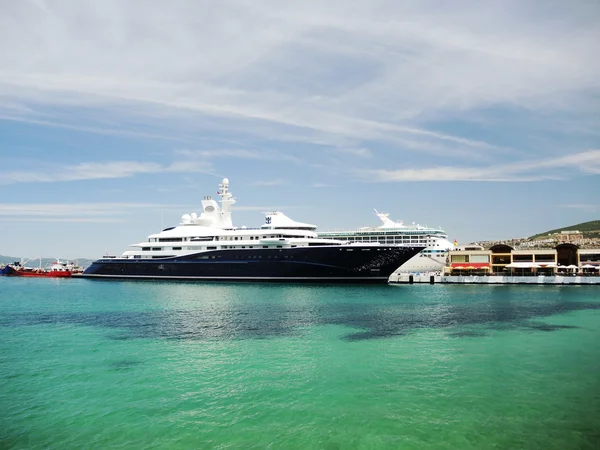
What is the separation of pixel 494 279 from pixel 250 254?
1378 inches

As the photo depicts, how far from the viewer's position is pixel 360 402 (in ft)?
45.4

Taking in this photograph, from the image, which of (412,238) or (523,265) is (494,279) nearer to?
(523,265)


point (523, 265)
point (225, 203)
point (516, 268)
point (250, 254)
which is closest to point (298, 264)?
point (250, 254)

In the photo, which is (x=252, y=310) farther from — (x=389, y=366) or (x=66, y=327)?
(x=389, y=366)

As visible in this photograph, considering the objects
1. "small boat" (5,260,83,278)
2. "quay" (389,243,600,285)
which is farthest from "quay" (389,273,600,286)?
"small boat" (5,260,83,278)

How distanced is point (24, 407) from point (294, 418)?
826cm

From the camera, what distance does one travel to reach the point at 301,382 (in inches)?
621

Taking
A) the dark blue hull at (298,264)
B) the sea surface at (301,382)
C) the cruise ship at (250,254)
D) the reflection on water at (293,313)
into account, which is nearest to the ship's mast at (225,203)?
the cruise ship at (250,254)

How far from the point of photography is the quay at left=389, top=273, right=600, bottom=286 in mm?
62375

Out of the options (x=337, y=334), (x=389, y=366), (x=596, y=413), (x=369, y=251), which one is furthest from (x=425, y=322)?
(x=369, y=251)

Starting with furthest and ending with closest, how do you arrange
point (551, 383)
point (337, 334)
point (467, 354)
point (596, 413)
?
point (337, 334) → point (467, 354) → point (551, 383) → point (596, 413)

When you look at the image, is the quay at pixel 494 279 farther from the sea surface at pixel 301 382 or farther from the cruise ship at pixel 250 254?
the sea surface at pixel 301 382

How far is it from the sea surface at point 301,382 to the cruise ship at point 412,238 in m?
55.0

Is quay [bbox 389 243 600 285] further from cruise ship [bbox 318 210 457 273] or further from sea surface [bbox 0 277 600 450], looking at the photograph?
sea surface [bbox 0 277 600 450]
